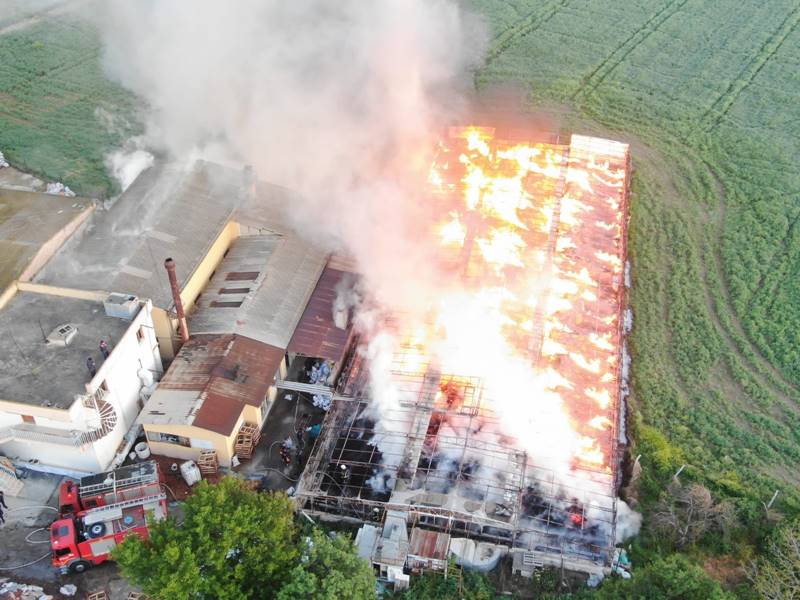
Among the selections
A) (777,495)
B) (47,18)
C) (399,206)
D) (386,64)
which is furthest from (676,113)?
(47,18)

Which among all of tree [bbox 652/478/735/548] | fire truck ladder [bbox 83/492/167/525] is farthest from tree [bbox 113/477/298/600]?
tree [bbox 652/478/735/548]

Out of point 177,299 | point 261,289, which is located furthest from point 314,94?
point 177,299

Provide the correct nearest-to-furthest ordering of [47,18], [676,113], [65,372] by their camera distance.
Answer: [65,372]
[676,113]
[47,18]

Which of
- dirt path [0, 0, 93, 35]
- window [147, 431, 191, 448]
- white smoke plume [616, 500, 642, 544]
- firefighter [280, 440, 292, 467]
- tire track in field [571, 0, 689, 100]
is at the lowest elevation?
window [147, 431, 191, 448]

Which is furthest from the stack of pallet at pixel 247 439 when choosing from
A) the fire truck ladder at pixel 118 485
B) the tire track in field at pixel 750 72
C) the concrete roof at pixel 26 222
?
the tire track in field at pixel 750 72

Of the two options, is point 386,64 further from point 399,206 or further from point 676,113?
point 676,113

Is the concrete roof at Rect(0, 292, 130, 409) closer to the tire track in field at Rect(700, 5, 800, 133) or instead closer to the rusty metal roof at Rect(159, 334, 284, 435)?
the rusty metal roof at Rect(159, 334, 284, 435)
